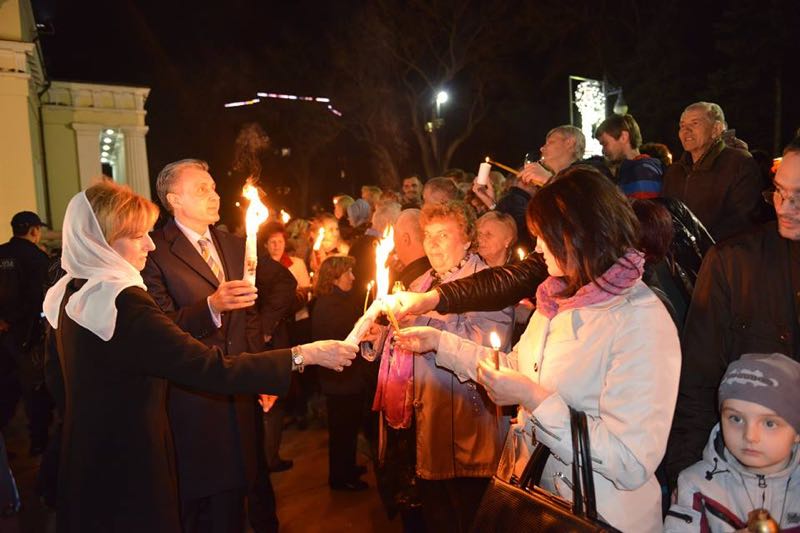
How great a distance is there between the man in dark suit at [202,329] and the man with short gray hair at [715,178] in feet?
12.5

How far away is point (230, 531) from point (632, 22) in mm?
29712

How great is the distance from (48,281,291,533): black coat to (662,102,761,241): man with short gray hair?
13.3ft

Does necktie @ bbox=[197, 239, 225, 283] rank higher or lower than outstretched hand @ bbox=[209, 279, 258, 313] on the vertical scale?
Answer: higher

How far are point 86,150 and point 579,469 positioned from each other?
2616 centimetres

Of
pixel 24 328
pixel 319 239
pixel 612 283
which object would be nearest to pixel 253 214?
pixel 612 283

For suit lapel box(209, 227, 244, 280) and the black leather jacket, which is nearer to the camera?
the black leather jacket

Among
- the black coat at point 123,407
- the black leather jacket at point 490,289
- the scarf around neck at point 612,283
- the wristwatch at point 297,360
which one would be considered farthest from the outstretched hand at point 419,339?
the scarf around neck at point 612,283

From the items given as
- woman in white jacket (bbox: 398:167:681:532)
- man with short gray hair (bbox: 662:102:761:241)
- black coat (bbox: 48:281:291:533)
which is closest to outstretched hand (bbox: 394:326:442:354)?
woman in white jacket (bbox: 398:167:681:532)

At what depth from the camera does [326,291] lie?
603 cm

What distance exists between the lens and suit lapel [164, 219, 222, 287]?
12.7ft

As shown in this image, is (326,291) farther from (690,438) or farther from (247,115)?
(247,115)

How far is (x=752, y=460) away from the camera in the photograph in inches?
92.0

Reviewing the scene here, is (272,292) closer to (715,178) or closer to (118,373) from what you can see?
(118,373)

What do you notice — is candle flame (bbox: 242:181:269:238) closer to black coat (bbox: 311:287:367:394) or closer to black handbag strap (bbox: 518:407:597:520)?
black handbag strap (bbox: 518:407:597:520)
